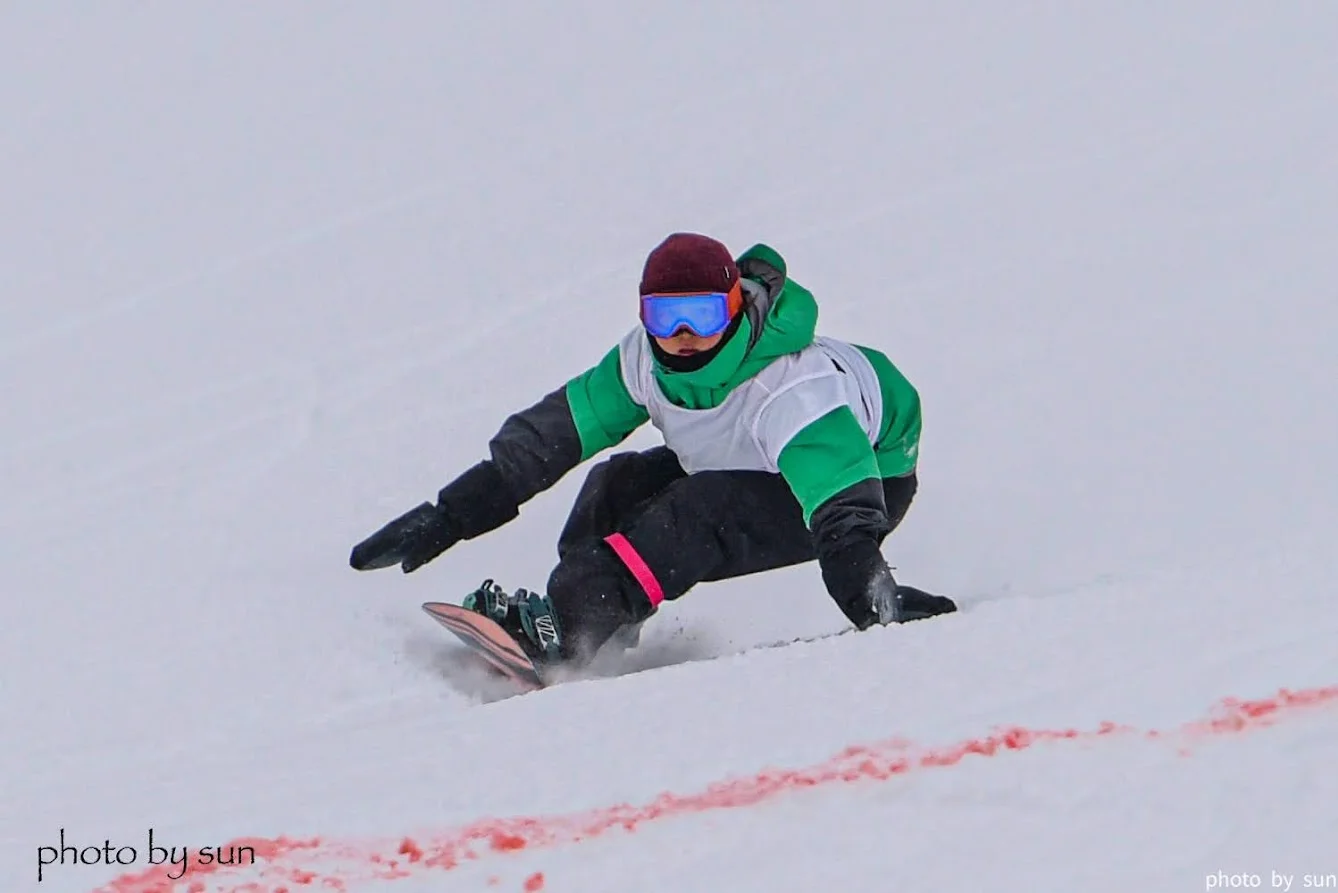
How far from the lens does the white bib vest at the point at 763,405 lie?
3.52 meters

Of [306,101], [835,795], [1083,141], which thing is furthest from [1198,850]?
[306,101]

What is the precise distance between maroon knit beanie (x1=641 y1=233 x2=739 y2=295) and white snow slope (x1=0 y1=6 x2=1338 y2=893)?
28.4 inches

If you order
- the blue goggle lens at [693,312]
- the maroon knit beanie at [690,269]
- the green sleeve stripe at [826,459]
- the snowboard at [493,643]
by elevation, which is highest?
the maroon knit beanie at [690,269]

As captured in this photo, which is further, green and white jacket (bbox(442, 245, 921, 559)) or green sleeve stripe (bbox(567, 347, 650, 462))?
green sleeve stripe (bbox(567, 347, 650, 462))

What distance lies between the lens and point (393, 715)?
10.9 ft

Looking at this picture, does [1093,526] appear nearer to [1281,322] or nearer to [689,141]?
[1281,322]

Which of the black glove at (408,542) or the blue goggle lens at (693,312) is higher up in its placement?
the blue goggle lens at (693,312)

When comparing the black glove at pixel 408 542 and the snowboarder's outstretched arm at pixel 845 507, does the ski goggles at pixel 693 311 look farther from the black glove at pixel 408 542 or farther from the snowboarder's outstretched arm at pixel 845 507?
the black glove at pixel 408 542

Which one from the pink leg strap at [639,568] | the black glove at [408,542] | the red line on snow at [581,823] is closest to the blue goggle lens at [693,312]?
the pink leg strap at [639,568]

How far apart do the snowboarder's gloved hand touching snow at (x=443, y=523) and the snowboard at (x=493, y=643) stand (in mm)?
339

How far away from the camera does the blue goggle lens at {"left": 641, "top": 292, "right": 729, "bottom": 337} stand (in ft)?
11.4

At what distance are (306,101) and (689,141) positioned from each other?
1.67 meters

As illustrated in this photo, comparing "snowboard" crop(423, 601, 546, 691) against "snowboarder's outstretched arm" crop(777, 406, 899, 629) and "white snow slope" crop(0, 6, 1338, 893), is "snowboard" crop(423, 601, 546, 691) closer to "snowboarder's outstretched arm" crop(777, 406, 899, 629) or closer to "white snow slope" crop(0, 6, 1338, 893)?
"white snow slope" crop(0, 6, 1338, 893)

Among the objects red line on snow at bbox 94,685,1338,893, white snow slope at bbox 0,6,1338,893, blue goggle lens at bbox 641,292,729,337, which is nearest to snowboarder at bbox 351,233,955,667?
blue goggle lens at bbox 641,292,729,337
